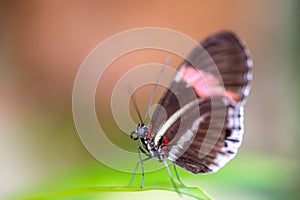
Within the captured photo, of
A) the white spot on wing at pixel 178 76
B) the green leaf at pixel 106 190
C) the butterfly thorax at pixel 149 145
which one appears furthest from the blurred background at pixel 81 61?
the green leaf at pixel 106 190

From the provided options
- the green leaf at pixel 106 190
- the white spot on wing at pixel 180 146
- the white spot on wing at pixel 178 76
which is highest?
the white spot on wing at pixel 178 76

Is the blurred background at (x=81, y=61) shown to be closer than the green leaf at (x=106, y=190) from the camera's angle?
No

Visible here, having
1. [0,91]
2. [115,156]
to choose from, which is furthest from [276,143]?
[0,91]

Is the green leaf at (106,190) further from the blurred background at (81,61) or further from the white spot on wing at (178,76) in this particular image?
the blurred background at (81,61)

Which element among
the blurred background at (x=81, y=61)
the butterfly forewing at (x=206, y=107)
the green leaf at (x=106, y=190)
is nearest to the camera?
the green leaf at (x=106, y=190)

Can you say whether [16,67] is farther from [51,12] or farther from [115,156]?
[115,156]

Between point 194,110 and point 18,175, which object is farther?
point 18,175

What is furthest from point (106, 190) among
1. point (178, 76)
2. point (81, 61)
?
point (81, 61)

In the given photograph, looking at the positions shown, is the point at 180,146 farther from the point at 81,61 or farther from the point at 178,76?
the point at 81,61

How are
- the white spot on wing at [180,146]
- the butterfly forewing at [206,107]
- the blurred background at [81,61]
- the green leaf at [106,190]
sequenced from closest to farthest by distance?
the green leaf at [106,190]
the butterfly forewing at [206,107]
the white spot on wing at [180,146]
the blurred background at [81,61]
